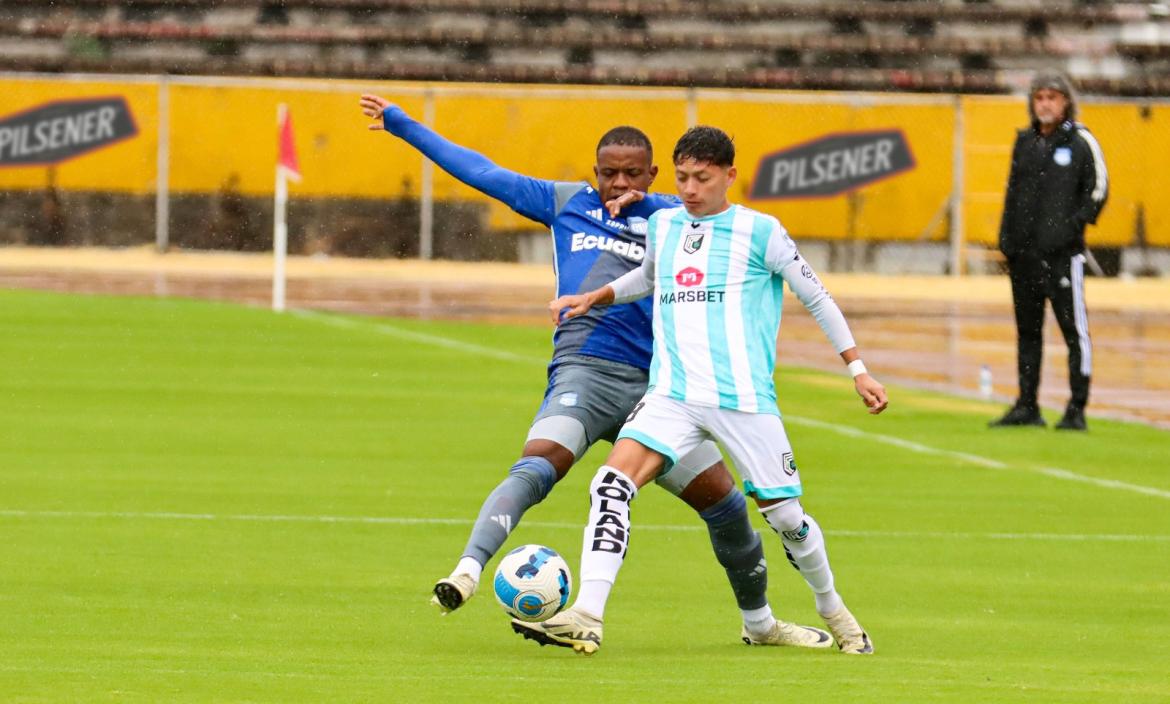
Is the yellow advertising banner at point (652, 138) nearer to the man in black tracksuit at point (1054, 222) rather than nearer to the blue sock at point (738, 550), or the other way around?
the man in black tracksuit at point (1054, 222)

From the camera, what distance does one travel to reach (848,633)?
26.0ft

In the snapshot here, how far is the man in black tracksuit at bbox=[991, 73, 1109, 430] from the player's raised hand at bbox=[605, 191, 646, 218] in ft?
25.9

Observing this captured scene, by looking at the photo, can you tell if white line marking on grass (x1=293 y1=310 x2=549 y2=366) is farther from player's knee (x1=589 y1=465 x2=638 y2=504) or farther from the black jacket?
player's knee (x1=589 y1=465 x2=638 y2=504)

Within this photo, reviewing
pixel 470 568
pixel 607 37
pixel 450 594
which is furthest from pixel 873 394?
pixel 607 37

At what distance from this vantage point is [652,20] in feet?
137

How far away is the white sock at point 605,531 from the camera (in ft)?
25.1

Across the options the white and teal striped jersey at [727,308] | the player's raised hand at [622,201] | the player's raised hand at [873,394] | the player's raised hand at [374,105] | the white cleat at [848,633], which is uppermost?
the player's raised hand at [374,105]

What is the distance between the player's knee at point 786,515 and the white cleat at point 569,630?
73 centimetres

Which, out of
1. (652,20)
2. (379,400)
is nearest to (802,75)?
(652,20)

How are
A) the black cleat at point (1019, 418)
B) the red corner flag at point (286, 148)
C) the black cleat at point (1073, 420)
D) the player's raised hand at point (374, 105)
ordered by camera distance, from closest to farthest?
1. the player's raised hand at point (374, 105)
2. the black cleat at point (1073, 420)
3. the black cleat at point (1019, 418)
4. the red corner flag at point (286, 148)

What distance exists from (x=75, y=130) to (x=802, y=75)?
1295 centimetres

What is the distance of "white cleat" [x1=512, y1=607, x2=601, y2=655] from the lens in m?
7.54

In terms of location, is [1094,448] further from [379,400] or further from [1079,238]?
[379,400]

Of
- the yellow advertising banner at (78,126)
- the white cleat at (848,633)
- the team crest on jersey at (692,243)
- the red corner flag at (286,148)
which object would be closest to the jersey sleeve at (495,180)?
the team crest on jersey at (692,243)
